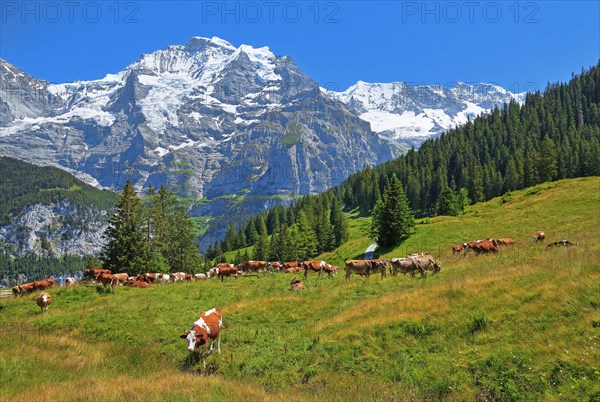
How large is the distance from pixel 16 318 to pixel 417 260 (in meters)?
26.9

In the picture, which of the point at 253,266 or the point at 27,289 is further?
the point at 253,266

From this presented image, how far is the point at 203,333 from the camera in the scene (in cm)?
1582

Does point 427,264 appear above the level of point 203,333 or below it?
above

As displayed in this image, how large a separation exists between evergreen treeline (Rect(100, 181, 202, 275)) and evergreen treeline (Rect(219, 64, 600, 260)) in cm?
3580

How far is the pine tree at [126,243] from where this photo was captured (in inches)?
1927

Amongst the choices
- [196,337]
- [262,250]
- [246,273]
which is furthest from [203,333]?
[262,250]

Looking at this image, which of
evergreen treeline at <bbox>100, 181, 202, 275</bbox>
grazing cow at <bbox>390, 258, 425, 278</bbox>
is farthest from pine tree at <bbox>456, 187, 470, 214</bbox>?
grazing cow at <bbox>390, 258, 425, 278</bbox>

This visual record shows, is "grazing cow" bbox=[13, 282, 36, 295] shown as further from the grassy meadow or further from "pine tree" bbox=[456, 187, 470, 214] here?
"pine tree" bbox=[456, 187, 470, 214]

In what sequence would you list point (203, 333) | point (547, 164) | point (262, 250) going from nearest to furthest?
1. point (203, 333)
2. point (262, 250)
3. point (547, 164)

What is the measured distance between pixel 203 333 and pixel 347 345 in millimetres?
5949

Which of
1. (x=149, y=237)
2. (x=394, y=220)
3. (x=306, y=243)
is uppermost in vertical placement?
(x=149, y=237)

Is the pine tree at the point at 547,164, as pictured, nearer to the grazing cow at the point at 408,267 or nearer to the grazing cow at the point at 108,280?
the grazing cow at the point at 408,267

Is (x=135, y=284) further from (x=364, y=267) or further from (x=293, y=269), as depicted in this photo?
(x=364, y=267)

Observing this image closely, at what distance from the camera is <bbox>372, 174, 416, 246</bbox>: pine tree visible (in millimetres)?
67875
